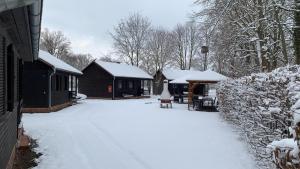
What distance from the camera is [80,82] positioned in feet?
133

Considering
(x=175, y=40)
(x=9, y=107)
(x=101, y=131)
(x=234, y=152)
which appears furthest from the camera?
(x=175, y=40)

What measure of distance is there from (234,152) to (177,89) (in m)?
31.6

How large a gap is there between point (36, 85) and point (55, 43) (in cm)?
5024

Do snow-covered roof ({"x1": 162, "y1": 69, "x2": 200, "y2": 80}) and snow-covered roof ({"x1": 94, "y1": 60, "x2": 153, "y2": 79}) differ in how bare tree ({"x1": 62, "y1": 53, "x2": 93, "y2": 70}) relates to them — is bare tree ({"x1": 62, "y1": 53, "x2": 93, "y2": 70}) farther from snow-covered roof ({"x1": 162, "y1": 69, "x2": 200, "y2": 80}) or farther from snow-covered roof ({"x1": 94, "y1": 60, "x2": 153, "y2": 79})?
snow-covered roof ({"x1": 94, "y1": 60, "x2": 153, "y2": 79})

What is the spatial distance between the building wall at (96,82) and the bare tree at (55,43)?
29.6 meters

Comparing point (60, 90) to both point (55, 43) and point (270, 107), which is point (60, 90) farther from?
point (55, 43)

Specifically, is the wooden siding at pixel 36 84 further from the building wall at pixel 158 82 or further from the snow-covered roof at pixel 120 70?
the building wall at pixel 158 82

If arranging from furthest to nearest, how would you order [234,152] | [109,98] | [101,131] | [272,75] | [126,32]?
[126,32] < [109,98] < [101,131] < [234,152] < [272,75]

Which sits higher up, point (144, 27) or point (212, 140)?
point (144, 27)

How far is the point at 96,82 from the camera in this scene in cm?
3972

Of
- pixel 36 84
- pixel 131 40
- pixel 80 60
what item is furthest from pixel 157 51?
pixel 36 84

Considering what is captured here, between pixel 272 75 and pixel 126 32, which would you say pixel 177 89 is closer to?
pixel 126 32

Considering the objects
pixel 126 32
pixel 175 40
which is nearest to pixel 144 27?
pixel 126 32

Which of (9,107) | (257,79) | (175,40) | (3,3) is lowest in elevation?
(9,107)
